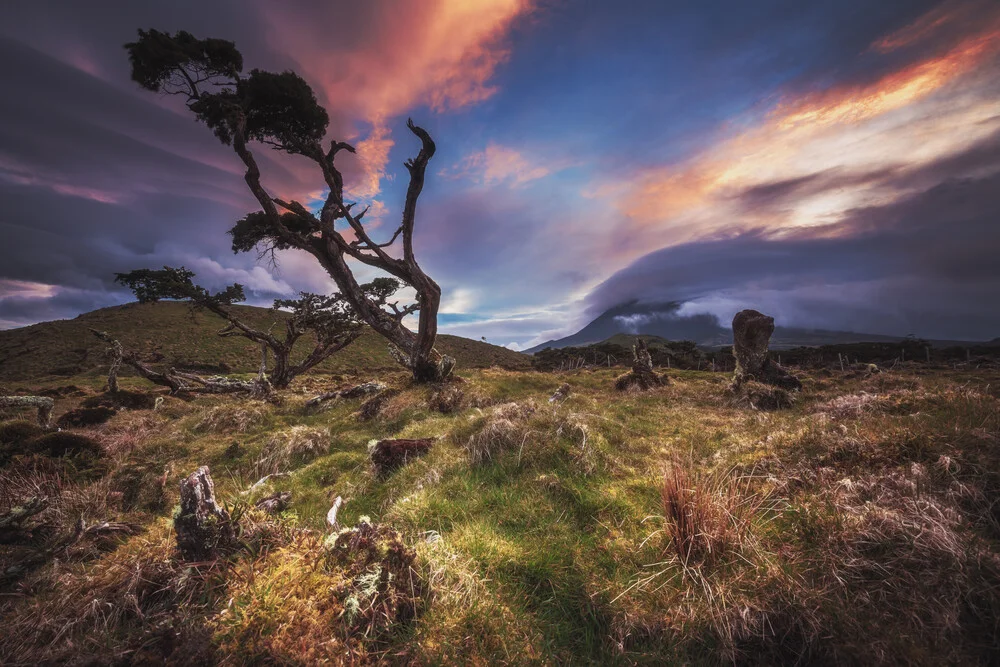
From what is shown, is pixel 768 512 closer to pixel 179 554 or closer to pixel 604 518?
pixel 604 518

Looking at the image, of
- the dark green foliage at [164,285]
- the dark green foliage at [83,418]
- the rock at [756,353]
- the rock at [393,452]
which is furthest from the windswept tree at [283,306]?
Result: the rock at [756,353]

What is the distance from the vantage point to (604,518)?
4.27 meters

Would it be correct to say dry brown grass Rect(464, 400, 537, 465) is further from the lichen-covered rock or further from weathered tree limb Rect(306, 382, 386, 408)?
weathered tree limb Rect(306, 382, 386, 408)

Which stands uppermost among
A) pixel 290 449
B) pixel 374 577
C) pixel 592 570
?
pixel 374 577

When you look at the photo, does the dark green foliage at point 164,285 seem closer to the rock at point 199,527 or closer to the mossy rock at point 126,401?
the mossy rock at point 126,401

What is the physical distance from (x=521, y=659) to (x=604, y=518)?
2.04 m

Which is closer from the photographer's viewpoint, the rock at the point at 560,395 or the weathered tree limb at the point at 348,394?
the rock at the point at 560,395

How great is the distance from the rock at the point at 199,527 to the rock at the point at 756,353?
19613mm

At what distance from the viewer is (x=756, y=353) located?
57.9ft

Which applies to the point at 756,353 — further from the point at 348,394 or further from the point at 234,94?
the point at 234,94

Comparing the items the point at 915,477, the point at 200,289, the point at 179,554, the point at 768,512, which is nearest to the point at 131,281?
the point at 200,289

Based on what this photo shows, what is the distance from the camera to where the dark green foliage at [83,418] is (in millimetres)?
12578

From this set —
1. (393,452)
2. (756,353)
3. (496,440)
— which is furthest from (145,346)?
(756,353)

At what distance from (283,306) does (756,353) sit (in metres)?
26.4
